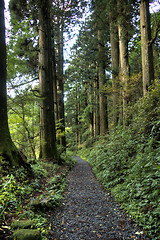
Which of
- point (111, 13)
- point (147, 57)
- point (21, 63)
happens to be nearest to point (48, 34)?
point (21, 63)

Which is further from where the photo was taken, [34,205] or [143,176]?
[143,176]

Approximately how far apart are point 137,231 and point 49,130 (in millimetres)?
6041

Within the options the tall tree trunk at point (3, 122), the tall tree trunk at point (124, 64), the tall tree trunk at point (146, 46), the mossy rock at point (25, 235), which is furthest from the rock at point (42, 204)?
the tall tree trunk at point (124, 64)

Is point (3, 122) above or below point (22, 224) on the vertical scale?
above

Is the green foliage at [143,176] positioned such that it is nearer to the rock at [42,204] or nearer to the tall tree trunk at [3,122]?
the rock at [42,204]

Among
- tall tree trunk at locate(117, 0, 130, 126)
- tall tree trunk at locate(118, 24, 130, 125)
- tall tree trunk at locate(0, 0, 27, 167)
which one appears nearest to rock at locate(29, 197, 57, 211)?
tall tree trunk at locate(0, 0, 27, 167)

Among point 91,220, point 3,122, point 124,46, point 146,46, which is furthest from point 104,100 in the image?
point 91,220

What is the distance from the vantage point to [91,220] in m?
3.19

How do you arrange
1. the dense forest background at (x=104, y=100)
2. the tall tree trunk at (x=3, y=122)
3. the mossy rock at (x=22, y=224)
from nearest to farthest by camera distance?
1. the mossy rock at (x=22, y=224)
2. the dense forest background at (x=104, y=100)
3. the tall tree trunk at (x=3, y=122)

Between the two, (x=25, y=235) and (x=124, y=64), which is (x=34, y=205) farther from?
(x=124, y=64)

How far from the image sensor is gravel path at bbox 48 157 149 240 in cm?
266

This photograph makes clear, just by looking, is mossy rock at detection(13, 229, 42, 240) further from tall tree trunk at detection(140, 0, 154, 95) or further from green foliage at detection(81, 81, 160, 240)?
tall tree trunk at detection(140, 0, 154, 95)

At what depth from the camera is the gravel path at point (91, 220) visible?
8.74 ft

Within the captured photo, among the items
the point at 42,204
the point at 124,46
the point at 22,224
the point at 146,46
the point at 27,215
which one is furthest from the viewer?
the point at 124,46
